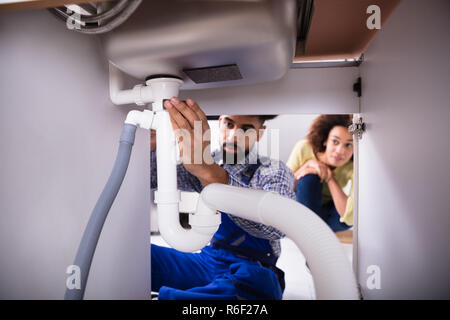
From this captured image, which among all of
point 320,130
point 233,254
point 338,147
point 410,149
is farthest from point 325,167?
point 410,149

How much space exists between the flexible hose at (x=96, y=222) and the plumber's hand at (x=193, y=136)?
0.11 m

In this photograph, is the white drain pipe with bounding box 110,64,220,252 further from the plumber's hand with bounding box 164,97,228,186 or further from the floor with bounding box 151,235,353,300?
the floor with bounding box 151,235,353,300

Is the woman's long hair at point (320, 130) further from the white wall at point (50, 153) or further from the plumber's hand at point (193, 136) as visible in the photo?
the white wall at point (50, 153)

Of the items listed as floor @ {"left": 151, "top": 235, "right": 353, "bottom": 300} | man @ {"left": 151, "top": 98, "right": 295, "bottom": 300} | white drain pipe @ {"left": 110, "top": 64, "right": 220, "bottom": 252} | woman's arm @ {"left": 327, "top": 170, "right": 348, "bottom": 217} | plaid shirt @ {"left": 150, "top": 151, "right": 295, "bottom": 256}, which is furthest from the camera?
woman's arm @ {"left": 327, "top": 170, "right": 348, "bottom": 217}

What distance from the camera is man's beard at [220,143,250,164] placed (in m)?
1.20

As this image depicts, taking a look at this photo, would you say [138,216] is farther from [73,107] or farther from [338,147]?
[338,147]

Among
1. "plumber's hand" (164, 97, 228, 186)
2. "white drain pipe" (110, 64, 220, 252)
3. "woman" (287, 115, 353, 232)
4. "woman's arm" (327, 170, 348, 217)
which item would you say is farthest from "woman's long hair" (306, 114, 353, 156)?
"white drain pipe" (110, 64, 220, 252)

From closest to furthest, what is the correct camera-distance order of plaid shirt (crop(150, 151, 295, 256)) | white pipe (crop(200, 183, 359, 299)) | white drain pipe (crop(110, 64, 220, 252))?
white pipe (crop(200, 183, 359, 299)), white drain pipe (crop(110, 64, 220, 252)), plaid shirt (crop(150, 151, 295, 256))

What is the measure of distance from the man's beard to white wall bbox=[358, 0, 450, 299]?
55 cm

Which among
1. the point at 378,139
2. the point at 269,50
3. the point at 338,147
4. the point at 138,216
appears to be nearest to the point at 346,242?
the point at 338,147

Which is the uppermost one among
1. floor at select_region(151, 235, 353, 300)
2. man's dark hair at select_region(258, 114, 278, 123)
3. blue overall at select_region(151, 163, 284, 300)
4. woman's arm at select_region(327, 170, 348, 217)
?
man's dark hair at select_region(258, 114, 278, 123)

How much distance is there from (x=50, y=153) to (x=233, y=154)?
86cm

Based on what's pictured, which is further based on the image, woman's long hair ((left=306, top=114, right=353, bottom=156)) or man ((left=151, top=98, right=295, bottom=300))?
woman's long hair ((left=306, top=114, right=353, bottom=156))

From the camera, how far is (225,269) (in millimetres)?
1160
